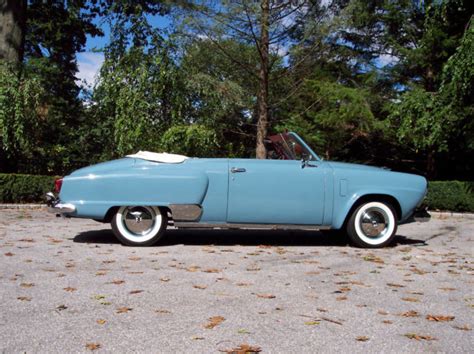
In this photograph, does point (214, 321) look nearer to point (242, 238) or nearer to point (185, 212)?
point (185, 212)

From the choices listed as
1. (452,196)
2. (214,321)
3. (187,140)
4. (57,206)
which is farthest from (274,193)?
(452,196)

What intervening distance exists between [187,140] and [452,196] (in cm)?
775

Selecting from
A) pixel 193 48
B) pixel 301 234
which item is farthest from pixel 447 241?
pixel 193 48

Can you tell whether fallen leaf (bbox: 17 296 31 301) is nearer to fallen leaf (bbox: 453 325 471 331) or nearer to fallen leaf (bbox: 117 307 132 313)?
fallen leaf (bbox: 117 307 132 313)

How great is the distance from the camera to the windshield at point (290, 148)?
7465 mm

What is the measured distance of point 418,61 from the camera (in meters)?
18.9

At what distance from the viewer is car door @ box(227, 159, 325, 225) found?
7031 millimetres

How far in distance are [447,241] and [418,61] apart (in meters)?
11.8

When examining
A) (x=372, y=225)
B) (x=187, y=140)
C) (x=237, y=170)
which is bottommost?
(x=372, y=225)

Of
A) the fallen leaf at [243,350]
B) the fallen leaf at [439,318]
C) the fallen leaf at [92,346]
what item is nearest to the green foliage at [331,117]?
the fallen leaf at [439,318]

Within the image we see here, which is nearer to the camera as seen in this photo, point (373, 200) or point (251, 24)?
point (373, 200)

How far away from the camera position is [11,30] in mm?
17031

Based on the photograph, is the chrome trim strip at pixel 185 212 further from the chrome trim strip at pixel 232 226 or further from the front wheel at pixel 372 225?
the front wheel at pixel 372 225

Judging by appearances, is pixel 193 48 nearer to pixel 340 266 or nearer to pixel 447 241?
pixel 447 241
